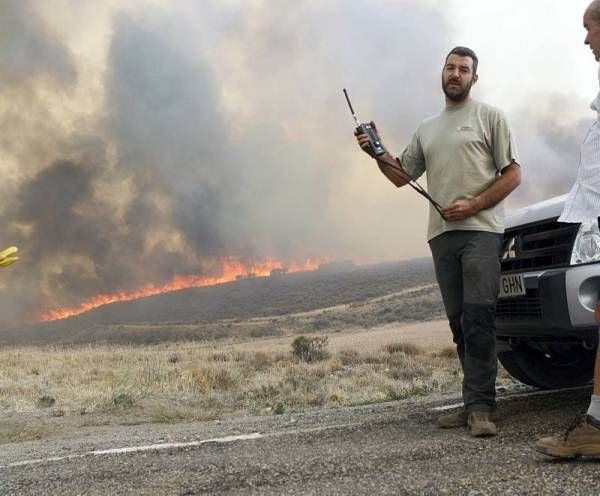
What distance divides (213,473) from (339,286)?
8291 cm

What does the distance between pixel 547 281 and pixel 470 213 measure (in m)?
0.59

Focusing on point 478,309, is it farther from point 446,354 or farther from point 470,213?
point 446,354

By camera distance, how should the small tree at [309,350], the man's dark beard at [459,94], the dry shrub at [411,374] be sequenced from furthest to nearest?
the small tree at [309,350] → the dry shrub at [411,374] → the man's dark beard at [459,94]

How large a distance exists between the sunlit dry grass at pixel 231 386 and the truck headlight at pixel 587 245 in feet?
10.8

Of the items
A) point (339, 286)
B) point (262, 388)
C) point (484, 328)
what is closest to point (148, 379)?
point (262, 388)

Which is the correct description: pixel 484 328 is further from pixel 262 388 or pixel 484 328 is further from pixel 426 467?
pixel 262 388

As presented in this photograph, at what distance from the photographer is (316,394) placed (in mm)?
9234

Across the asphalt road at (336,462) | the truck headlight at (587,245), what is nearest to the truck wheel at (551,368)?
the asphalt road at (336,462)

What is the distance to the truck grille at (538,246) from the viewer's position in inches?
148

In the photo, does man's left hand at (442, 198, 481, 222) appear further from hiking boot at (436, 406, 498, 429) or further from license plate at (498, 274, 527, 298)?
hiking boot at (436, 406, 498, 429)

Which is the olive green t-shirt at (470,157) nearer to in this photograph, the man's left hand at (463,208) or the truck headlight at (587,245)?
the man's left hand at (463,208)

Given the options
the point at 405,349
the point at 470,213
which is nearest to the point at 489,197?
the point at 470,213

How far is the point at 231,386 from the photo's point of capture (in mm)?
11414

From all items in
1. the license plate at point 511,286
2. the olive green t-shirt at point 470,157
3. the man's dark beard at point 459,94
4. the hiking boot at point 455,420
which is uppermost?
the man's dark beard at point 459,94
